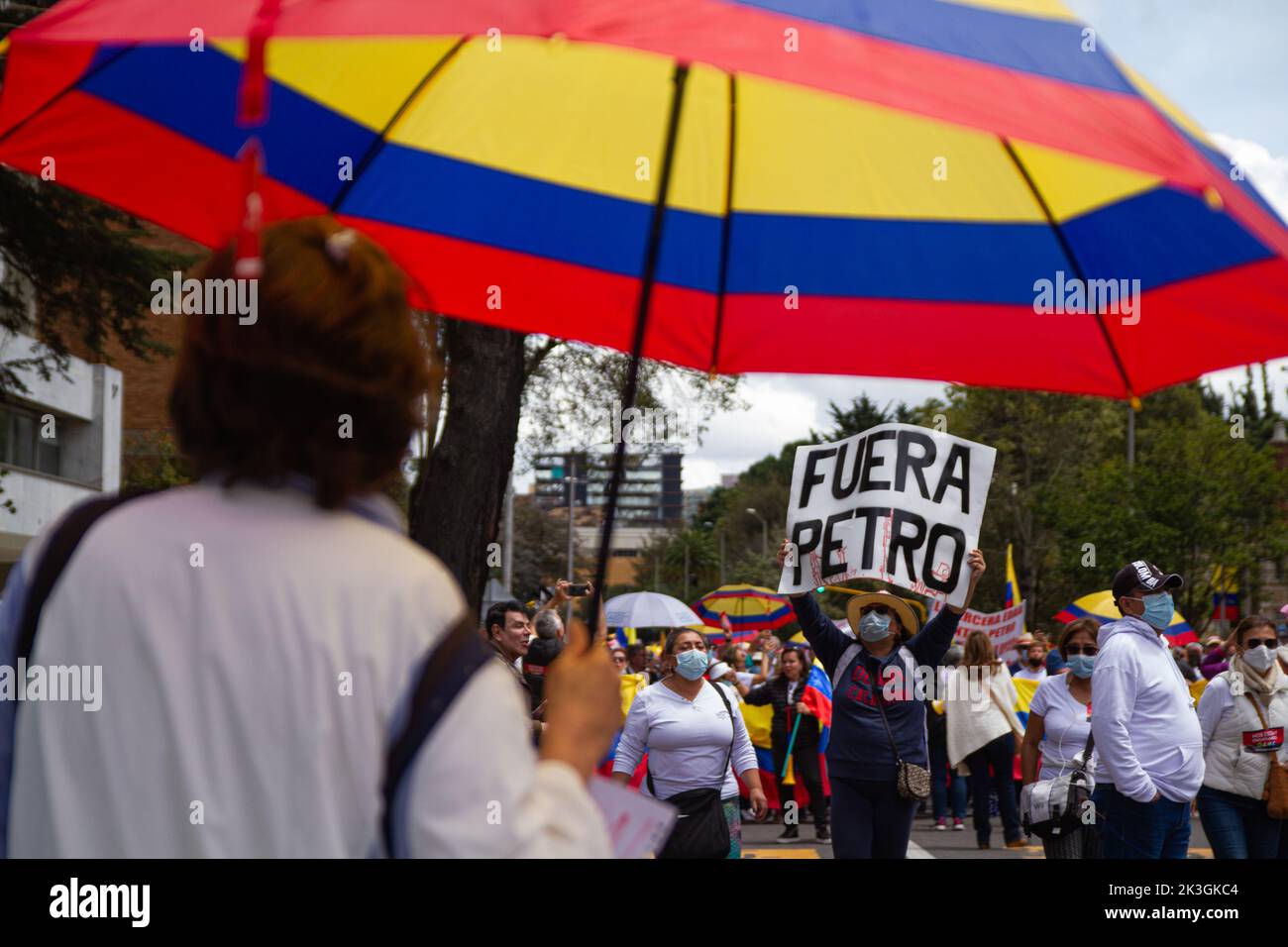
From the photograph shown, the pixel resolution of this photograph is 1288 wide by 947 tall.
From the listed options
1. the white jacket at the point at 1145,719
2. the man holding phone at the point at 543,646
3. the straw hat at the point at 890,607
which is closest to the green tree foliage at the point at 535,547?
the man holding phone at the point at 543,646

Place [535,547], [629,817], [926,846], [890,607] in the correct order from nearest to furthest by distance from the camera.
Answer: [629,817]
[890,607]
[926,846]
[535,547]

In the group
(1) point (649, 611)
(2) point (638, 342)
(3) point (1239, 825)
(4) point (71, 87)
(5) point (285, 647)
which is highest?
(4) point (71, 87)

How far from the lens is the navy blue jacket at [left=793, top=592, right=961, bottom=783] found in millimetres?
8180

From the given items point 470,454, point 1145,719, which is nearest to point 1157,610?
point 1145,719

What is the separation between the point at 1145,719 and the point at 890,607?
193 centimetres

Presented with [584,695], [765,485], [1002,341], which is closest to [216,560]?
[584,695]

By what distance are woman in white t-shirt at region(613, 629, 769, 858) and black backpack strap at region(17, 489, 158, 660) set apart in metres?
6.46

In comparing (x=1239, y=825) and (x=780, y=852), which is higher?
(x=1239, y=825)

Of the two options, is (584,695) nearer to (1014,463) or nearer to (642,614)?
(642,614)

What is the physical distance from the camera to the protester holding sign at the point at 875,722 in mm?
8156

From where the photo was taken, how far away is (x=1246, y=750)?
27.8 feet

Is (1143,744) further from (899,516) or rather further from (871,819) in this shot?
(899,516)

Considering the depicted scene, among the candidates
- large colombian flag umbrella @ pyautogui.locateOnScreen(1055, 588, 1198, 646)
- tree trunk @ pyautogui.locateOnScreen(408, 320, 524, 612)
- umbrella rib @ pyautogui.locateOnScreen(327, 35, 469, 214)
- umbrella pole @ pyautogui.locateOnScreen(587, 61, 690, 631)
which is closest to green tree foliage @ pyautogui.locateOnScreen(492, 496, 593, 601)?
large colombian flag umbrella @ pyautogui.locateOnScreen(1055, 588, 1198, 646)

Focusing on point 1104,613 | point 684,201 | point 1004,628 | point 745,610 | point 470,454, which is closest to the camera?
point 684,201
